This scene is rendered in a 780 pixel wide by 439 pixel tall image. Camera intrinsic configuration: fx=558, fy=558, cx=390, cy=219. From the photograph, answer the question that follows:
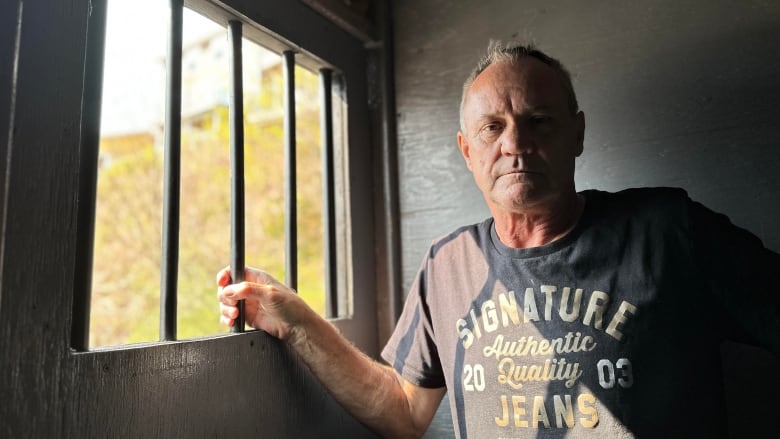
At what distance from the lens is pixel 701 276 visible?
119 cm

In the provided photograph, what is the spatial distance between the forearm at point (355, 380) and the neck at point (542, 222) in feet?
1.58

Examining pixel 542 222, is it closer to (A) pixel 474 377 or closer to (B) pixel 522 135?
(B) pixel 522 135

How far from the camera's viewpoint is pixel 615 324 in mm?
1206

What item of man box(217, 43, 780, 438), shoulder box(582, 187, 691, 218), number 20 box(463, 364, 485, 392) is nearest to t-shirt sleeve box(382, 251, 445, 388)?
man box(217, 43, 780, 438)

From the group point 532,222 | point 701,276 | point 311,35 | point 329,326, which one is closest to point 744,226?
point 701,276

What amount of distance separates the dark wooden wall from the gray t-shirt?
0.23 metres

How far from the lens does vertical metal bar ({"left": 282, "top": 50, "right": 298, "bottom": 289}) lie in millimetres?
1497

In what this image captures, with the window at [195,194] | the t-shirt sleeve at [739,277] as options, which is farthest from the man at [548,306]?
the window at [195,194]

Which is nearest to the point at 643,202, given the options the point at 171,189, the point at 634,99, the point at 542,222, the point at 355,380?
the point at 542,222

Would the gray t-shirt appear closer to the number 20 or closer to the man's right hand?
the number 20

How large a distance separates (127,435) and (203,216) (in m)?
7.26

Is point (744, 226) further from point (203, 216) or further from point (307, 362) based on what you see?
point (203, 216)

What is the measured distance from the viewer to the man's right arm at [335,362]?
1.29m

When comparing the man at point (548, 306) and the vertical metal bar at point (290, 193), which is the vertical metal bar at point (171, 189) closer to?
the man at point (548, 306)
